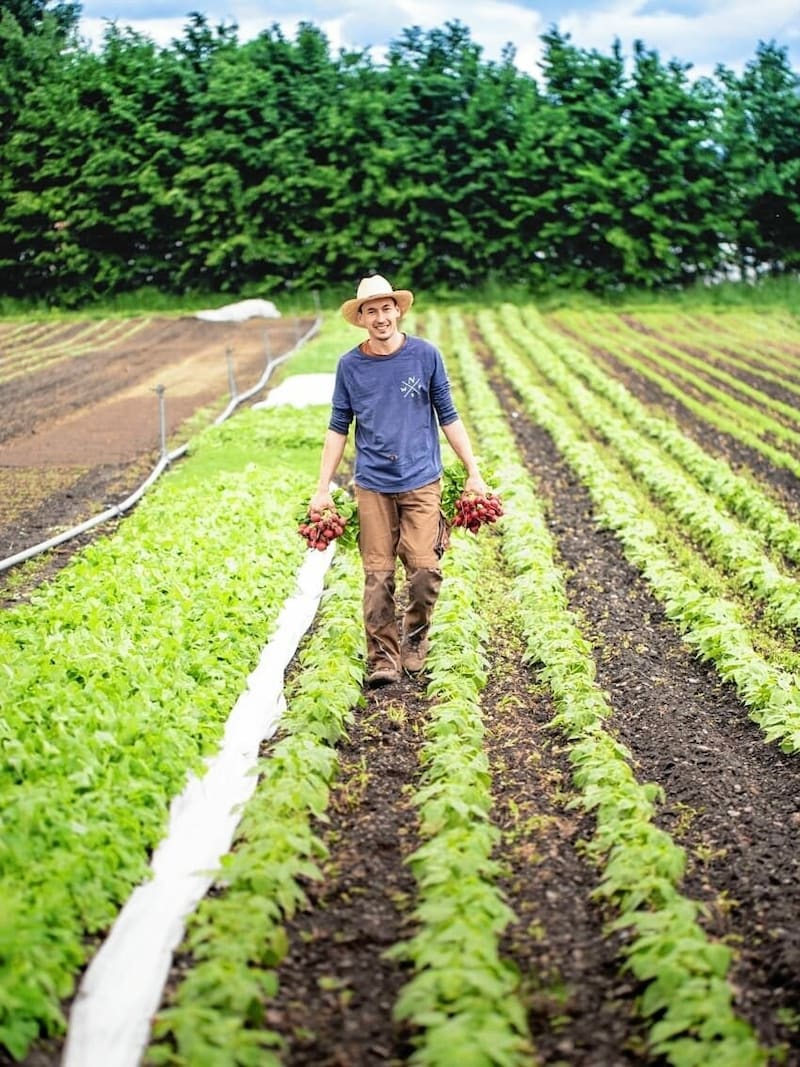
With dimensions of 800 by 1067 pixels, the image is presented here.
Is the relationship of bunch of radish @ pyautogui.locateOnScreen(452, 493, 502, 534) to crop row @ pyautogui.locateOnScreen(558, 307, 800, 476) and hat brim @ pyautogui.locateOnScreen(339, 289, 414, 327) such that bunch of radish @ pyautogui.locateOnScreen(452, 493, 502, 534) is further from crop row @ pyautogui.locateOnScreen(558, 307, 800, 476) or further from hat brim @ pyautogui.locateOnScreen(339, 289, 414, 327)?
crop row @ pyautogui.locateOnScreen(558, 307, 800, 476)

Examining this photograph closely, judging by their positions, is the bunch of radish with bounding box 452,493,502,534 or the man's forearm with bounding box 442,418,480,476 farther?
the bunch of radish with bounding box 452,493,502,534

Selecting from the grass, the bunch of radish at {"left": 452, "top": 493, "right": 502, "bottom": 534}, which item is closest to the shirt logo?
the bunch of radish at {"left": 452, "top": 493, "right": 502, "bottom": 534}

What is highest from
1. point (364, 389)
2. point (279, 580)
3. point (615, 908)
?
point (364, 389)

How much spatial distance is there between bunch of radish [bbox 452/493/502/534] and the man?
0.06 meters

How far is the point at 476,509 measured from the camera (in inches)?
295

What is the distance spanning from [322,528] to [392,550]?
0.45m

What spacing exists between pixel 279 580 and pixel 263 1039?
5.46 meters

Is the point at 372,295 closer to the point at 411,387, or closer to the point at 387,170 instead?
the point at 411,387

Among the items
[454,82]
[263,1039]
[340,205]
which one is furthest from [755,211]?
[263,1039]

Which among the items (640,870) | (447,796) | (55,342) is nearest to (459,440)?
(447,796)

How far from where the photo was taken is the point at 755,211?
4016 cm

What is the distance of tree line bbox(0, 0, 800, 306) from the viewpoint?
3959cm

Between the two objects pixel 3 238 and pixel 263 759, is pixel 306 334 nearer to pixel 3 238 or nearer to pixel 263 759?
pixel 3 238

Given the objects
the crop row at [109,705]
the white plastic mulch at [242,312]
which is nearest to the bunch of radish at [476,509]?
the crop row at [109,705]
